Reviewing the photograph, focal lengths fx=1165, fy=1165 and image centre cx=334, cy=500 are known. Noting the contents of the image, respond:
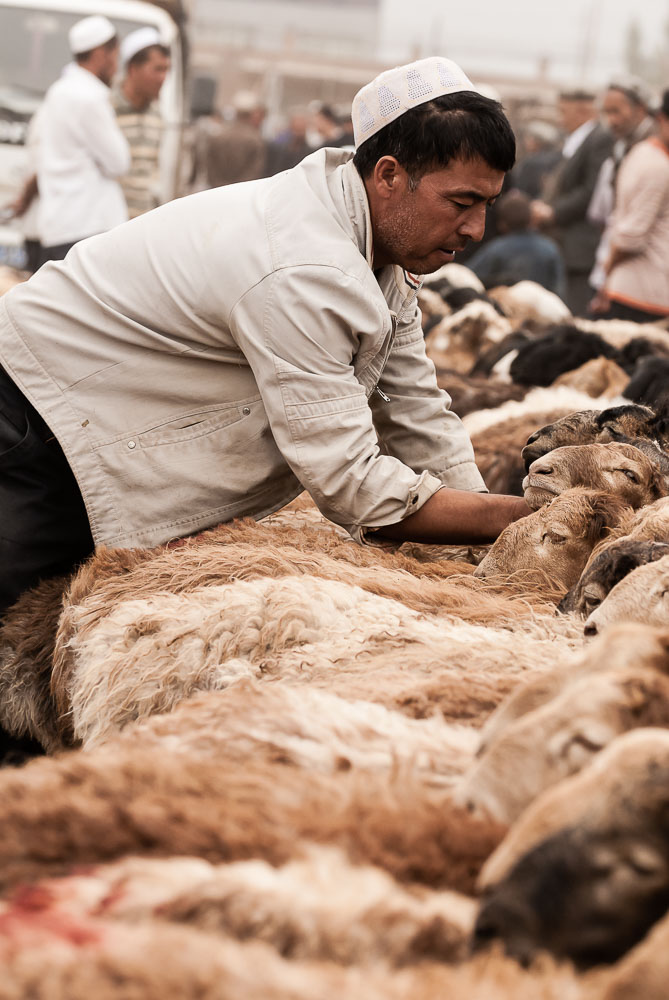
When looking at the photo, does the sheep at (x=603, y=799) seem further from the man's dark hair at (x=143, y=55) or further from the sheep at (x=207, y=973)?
the man's dark hair at (x=143, y=55)

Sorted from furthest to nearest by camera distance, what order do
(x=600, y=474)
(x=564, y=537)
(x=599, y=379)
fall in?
(x=599, y=379), (x=600, y=474), (x=564, y=537)

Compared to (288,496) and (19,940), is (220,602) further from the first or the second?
(19,940)

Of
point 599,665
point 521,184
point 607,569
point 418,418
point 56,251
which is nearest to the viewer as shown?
point 599,665

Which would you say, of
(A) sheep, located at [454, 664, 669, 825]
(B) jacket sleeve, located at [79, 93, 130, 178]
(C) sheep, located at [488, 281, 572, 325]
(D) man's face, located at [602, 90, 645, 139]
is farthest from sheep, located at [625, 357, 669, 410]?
(D) man's face, located at [602, 90, 645, 139]

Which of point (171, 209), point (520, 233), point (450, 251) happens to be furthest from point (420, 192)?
point (520, 233)

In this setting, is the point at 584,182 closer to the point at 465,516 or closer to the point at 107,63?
the point at 107,63

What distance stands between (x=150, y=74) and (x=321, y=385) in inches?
223

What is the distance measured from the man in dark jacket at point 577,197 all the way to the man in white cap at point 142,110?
10.2 feet

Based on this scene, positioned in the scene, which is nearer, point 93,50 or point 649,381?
point 649,381

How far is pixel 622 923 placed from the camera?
1.09 meters

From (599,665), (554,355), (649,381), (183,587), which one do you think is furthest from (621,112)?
(599,665)

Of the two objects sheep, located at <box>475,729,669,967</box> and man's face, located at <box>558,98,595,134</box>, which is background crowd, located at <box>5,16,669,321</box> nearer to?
man's face, located at <box>558,98,595,134</box>

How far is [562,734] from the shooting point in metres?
1.30

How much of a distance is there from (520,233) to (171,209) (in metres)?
6.31
